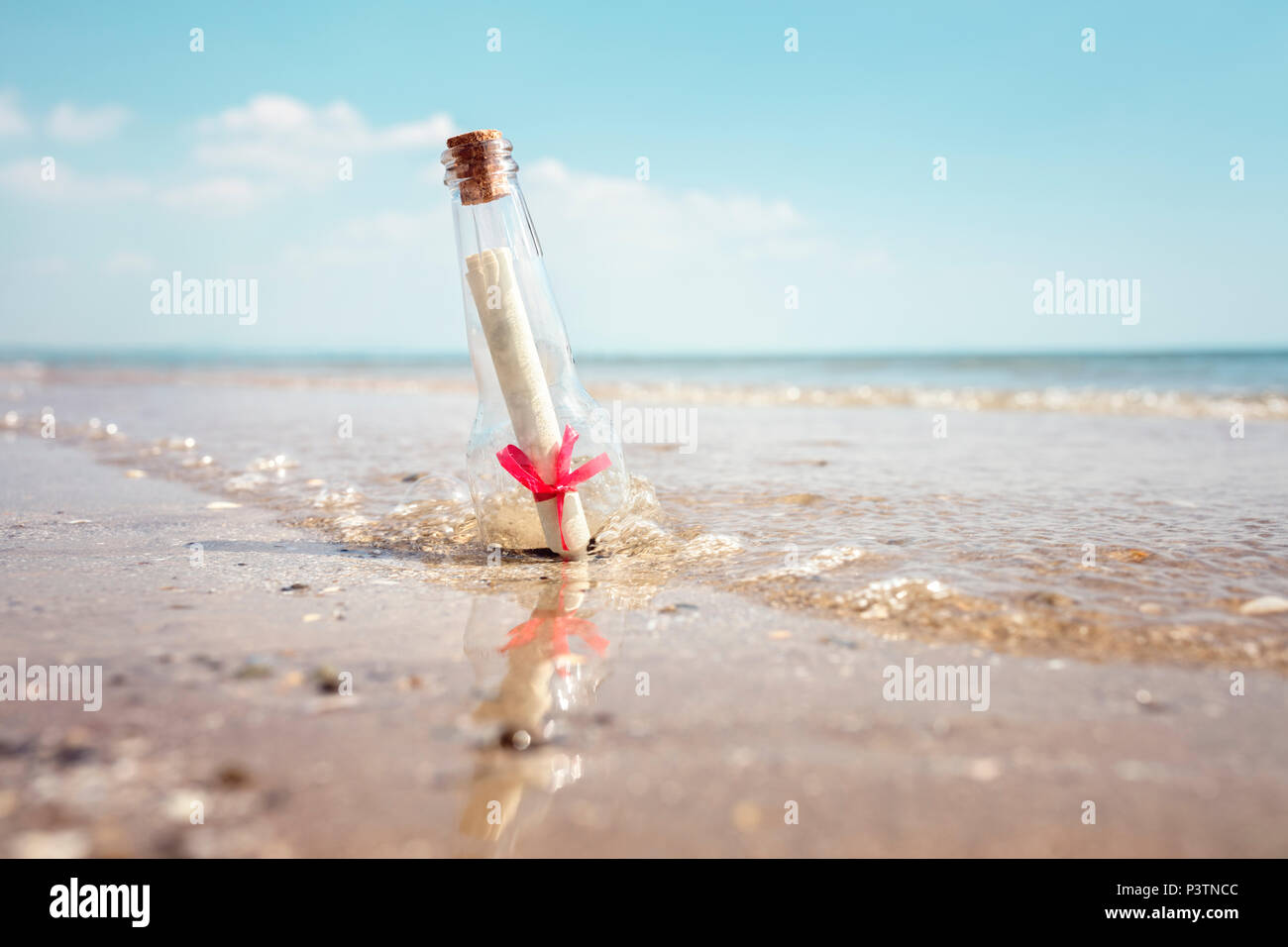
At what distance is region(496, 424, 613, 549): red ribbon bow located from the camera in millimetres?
2447

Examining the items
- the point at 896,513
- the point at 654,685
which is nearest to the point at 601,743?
the point at 654,685

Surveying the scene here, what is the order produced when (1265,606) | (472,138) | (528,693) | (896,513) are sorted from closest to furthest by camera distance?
1. (528,693)
2. (1265,606)
3. (472,138)
4. (896,513)

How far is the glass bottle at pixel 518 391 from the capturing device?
7.72 ft

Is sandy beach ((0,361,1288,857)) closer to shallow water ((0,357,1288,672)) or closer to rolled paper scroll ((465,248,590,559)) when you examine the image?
shallow water ((0,357,1288,672))

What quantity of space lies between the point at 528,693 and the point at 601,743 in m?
0.27

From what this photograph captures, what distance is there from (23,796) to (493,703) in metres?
0.74

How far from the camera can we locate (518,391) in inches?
93.7

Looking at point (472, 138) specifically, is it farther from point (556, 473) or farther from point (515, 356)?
point (556, 473)

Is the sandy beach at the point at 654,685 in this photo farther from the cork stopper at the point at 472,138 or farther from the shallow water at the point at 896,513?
the cork stopper at the point at 472,138

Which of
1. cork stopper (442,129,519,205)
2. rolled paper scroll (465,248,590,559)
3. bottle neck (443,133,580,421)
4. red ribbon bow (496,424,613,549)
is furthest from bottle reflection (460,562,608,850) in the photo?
cork stopper (442,129,519,205)

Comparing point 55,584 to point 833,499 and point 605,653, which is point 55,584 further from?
point 833,499
